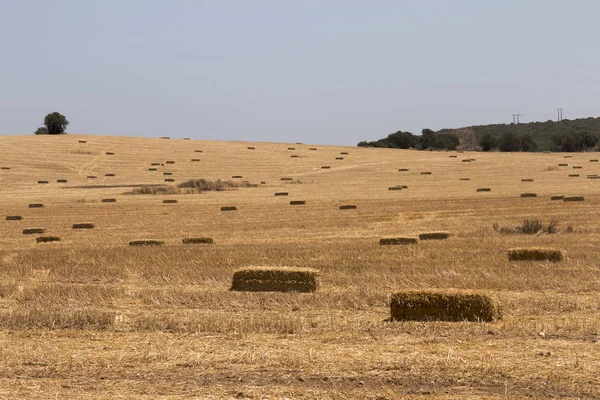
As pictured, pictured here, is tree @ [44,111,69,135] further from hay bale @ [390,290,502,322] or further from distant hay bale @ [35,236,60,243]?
hay bale @ [390,290,502,322]

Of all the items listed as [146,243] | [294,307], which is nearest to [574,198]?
[146,243]

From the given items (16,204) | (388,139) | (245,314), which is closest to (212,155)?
(16,204)

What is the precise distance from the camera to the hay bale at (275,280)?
1482cm

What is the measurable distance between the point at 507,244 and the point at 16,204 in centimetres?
2915

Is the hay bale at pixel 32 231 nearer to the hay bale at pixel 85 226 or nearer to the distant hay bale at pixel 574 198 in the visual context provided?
the hay bale at pixel 85 226

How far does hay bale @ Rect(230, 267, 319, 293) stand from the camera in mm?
14820

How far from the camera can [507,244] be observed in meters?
22.2

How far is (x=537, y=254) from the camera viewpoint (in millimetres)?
18516

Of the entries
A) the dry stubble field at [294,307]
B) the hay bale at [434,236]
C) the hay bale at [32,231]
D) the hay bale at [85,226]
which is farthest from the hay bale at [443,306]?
the hay bale at [85,226]

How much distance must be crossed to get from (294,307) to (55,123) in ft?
315

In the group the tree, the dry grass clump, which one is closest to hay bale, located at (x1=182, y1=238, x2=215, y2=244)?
the dry grass clump

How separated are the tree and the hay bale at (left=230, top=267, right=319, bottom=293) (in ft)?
305

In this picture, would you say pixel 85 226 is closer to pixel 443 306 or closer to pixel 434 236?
pixel 434 236

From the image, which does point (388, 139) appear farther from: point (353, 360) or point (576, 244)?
point (353, 360)
